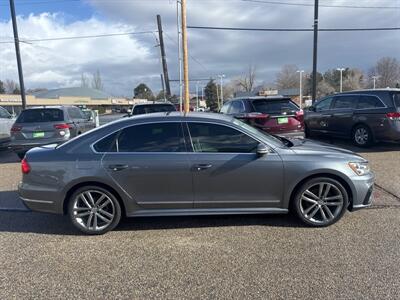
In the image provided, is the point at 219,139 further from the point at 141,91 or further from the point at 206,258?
the point at 141,91

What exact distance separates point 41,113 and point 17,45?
8.35 metres

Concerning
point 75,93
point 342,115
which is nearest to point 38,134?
point 342,115

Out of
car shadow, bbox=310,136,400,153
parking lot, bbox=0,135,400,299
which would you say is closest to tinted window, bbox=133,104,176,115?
car shadow, bbox=310,136,400,153

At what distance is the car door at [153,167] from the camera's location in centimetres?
501

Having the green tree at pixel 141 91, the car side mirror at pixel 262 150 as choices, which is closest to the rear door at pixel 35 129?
the car side mirror at pixel 262 150

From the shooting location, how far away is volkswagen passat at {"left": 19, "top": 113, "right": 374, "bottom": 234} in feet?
16.5

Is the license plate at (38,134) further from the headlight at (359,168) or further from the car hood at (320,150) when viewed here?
the headlight at (359,168)

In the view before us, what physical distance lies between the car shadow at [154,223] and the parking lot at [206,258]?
1 centimetres

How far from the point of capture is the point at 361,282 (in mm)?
3699

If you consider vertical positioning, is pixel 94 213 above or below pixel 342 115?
below

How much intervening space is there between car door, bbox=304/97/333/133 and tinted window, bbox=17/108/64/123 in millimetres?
8059

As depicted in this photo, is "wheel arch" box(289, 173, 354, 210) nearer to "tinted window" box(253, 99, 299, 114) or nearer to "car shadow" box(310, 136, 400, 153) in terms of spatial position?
"tinted window" box(253, 99, 299, 114)

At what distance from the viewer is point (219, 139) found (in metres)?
5.16

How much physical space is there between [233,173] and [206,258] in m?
1.18
